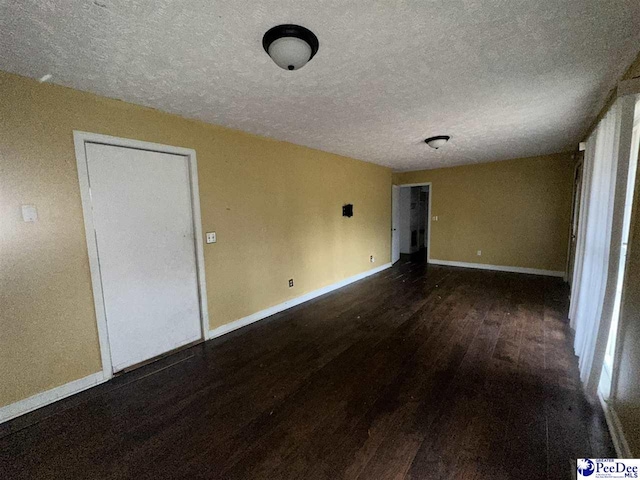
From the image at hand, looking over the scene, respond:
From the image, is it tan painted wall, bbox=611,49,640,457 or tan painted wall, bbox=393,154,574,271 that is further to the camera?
tan painted wall, bbox=393,154,574,271

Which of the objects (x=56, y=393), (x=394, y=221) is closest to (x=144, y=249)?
(x=56, y=393)

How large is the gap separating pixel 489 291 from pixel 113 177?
210 inches

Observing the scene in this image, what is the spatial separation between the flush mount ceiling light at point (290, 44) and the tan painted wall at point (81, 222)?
1.67 meters

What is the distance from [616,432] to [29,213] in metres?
4.12

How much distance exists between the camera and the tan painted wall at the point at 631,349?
1.38 m

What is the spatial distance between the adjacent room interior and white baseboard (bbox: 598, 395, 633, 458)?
21 mm

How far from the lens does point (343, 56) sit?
1664mm

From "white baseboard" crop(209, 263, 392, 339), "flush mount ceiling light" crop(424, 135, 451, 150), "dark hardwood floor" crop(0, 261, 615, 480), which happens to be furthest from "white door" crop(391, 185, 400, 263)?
"dark hardwood floor" crop(0, 261, 615, 480)

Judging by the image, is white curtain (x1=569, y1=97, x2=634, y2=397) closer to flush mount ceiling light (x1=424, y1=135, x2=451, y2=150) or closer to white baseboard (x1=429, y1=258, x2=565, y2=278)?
flush mount ceiling light (x1=424, y1=135, x2=451, y2=150)

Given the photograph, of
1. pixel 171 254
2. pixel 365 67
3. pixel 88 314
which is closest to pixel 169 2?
pixel 365 67

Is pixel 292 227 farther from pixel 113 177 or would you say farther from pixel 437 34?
pixel 437 34

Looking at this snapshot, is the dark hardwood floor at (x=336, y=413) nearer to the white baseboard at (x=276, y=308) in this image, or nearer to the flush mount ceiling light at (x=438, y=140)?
the white baseboard at (x=276, y=308)

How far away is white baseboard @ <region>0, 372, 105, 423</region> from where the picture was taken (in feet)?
6.06

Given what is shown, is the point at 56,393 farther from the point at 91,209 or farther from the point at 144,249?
the point at 91,209
